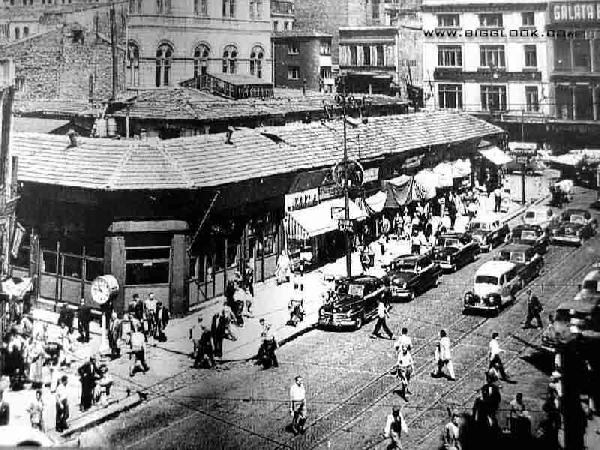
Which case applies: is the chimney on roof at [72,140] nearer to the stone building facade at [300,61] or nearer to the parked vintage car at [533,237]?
the parked vintage car at [533,237]

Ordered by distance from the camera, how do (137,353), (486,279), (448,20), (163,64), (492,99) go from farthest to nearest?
(448,20) → (492,99) → (163,64) → (486,279) → (137,353)

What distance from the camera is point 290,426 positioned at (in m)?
12.9

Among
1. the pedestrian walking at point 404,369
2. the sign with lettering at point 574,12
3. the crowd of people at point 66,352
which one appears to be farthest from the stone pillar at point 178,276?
the sign with lettering at point 574,12

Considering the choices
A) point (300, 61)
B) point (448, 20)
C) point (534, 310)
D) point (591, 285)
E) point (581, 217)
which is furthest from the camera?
point (300, 61)

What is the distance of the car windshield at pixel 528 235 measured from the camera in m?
23.6

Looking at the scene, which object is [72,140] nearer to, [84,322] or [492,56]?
[84,322]

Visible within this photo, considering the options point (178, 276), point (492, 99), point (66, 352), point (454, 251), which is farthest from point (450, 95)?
point (66, 352)

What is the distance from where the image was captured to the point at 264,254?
2273 centimetres

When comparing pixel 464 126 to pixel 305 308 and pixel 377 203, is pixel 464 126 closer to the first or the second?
pixel 377 203

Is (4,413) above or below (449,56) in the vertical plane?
below

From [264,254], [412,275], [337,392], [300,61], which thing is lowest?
[337,392]

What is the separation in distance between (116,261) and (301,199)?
762cm

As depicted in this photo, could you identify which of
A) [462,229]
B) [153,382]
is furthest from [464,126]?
[153,382]

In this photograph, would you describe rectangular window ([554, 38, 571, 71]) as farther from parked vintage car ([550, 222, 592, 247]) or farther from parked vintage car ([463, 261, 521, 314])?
parked vintage car ([550, 222, 592, 247])
